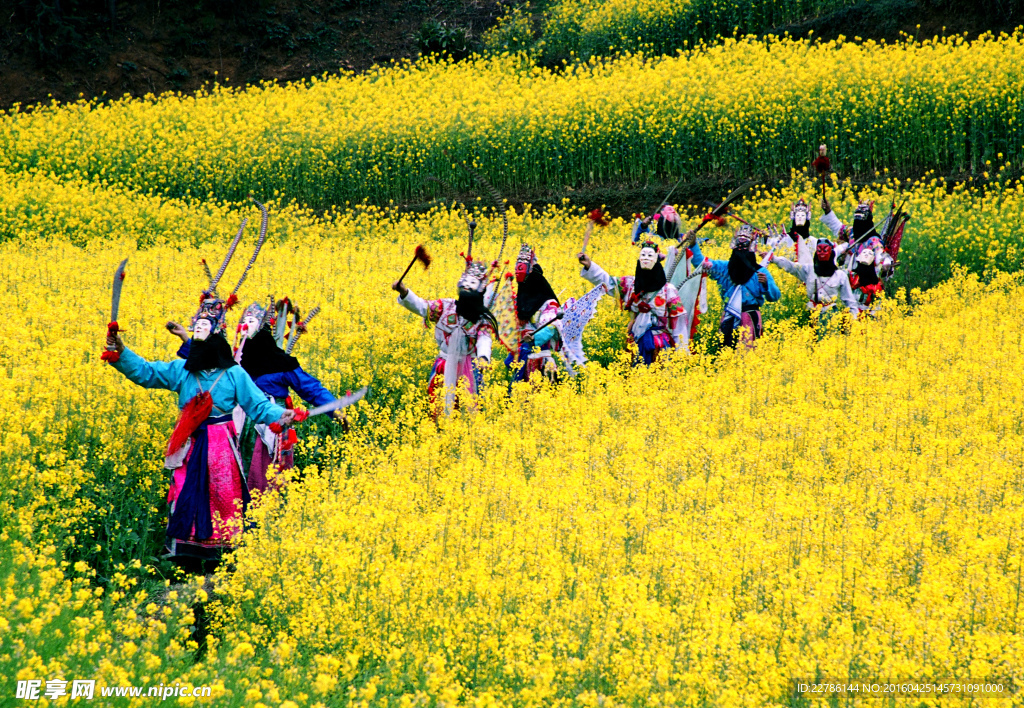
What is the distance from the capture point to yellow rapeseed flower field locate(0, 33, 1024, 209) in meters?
19.8

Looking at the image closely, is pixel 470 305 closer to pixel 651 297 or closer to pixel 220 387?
Answer: pixel 651 297

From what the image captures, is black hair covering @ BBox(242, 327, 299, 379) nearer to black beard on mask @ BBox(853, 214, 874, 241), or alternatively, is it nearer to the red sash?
the red sash

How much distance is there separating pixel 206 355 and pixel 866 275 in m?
9.52

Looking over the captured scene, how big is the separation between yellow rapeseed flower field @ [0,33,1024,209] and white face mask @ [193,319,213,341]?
14805 millimetres

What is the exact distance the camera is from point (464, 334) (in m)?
9.09

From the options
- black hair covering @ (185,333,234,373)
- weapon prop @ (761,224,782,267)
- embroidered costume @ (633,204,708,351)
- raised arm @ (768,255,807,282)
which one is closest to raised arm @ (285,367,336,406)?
black hair covering @ (185,333,234,373)

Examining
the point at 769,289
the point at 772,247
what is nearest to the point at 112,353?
the point at 769,289

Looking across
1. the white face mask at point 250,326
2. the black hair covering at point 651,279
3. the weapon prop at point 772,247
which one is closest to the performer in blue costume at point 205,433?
the white face mask at point 250,326

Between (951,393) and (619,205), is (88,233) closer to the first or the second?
(619,205)

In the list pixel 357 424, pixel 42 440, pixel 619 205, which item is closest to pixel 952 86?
pixel 619 205

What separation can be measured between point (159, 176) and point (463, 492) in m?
17.2

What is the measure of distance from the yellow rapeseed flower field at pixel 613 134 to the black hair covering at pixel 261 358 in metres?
13.9

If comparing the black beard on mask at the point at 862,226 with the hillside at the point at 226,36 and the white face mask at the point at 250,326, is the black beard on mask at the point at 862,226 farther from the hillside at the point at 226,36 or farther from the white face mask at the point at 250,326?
the hillside at the point at 226,36

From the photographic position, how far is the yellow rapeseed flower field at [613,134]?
19.8 m
